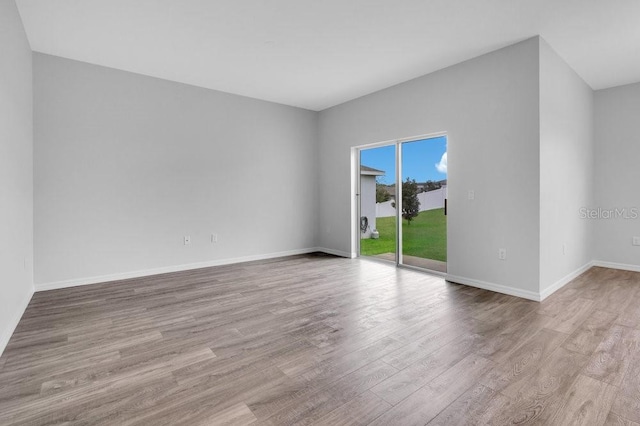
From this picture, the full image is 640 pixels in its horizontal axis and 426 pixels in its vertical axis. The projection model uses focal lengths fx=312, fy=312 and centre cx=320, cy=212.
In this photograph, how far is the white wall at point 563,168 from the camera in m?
3.40

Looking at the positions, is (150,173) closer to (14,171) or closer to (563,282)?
(14,171)

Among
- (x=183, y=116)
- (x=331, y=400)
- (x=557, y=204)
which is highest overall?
(x=183, y=116)

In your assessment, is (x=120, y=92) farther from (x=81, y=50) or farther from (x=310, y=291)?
(x=310, y=291)

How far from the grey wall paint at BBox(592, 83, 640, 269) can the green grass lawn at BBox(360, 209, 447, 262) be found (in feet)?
8.65

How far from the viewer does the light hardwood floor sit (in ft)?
5.42

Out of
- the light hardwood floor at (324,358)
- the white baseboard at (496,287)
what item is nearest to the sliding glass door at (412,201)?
the white baseboard at (496,287)

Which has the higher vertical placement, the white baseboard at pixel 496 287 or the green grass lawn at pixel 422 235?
the green grass lawn at pixel 422 235

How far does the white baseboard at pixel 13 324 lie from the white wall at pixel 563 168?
485cm

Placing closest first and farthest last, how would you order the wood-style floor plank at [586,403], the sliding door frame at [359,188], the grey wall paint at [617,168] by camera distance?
the wood-style floor plank at [586,403] → the grey wall paint at [617,168] → the sliding door frame at [359,188]

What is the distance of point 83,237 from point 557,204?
231 inches

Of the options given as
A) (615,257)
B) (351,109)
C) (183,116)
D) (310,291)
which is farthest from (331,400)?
(615,257)

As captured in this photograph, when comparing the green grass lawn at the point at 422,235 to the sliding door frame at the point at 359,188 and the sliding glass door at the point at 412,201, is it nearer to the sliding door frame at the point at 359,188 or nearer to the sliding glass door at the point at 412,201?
the sliding glass door at the point at 412,201

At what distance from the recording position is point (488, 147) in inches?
146

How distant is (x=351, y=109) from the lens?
556 centimetres
